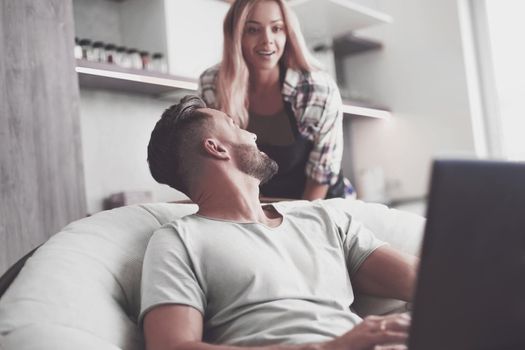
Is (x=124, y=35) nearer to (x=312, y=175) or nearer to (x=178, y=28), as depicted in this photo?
(x=178, y=28)

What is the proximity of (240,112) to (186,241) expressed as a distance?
91 cm

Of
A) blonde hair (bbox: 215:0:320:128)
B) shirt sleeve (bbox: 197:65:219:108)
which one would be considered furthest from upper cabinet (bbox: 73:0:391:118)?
blonde hair (bbox: 215:0:320:128)

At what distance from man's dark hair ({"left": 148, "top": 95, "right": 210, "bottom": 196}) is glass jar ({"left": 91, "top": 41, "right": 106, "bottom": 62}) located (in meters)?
1.39

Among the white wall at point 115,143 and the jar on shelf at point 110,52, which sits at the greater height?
the jar on shelf at point 110,52

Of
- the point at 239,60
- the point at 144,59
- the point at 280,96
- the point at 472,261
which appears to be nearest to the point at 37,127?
the point at 239,60

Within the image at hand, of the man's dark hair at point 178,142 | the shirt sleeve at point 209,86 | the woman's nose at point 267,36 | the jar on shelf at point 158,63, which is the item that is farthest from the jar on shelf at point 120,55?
the man's dark hair at point 178,142

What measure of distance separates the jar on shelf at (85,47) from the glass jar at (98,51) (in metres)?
0.02

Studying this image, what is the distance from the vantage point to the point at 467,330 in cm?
60

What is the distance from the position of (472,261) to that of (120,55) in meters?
2.42

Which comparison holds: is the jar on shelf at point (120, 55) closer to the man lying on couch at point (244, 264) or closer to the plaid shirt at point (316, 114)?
the plaid shirt at point (316, 114)

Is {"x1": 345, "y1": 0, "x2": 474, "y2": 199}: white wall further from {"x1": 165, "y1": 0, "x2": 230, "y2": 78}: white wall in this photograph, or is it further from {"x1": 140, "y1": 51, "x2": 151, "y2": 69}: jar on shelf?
{"x1": 140, "y1": 51, "x2": 151, "y2": 69}: jar on shelf

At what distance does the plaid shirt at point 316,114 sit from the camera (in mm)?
2076

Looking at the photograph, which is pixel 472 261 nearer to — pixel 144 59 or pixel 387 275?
pixel 387 275

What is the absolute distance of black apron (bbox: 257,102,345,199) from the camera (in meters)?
2.07
